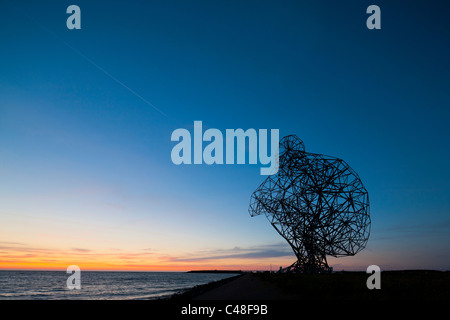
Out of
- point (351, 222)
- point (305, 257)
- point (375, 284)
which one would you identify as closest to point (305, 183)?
point (351, 222)

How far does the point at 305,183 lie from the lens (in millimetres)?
32000

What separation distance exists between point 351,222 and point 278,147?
9585mm

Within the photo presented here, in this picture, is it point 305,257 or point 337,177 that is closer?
point 337,177
